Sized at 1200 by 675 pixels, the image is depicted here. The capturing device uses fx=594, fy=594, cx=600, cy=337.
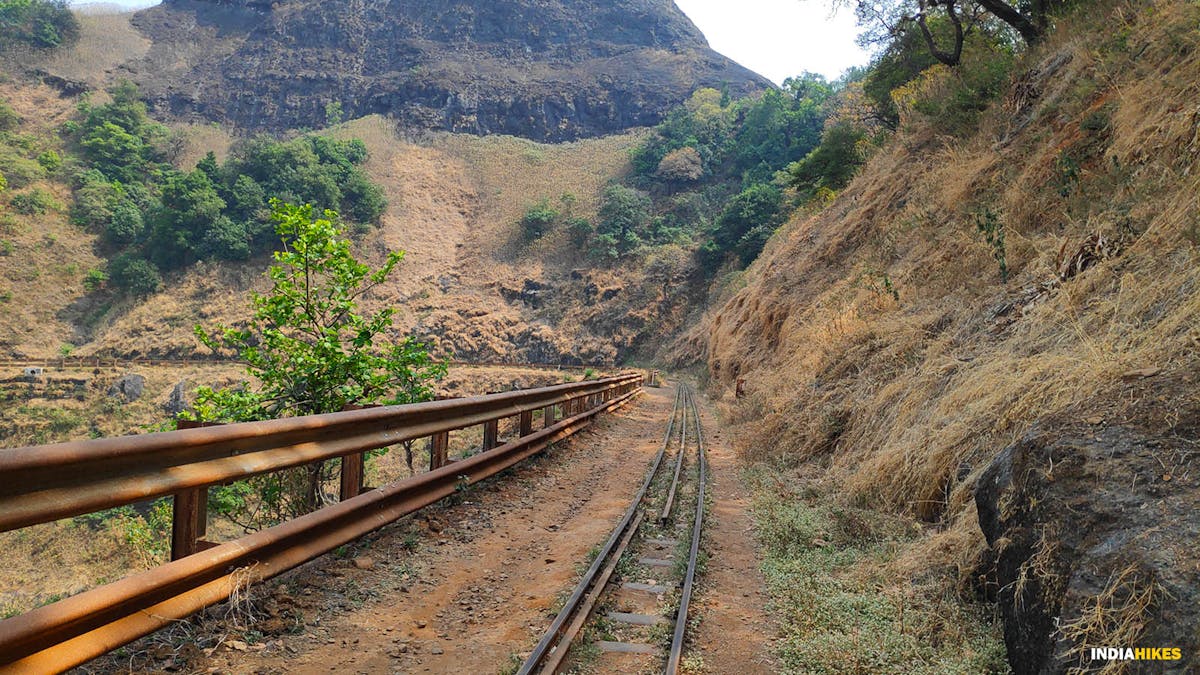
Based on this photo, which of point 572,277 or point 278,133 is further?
point 278,133

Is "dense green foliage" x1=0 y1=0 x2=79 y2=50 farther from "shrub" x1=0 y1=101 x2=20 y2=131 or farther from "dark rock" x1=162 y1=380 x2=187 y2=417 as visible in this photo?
"dark rock" x1=162 y1=380 x2=187 y2=417

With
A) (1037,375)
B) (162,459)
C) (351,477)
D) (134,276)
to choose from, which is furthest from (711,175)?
(162,459)

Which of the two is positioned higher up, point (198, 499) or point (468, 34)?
point (468, 34)

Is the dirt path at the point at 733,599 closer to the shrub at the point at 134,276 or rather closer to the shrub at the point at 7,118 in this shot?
the shrub at the point at 134,276

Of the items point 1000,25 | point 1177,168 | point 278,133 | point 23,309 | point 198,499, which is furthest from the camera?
point 278,133

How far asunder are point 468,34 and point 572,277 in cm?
7414

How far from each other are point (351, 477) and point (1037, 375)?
5921 millimetres

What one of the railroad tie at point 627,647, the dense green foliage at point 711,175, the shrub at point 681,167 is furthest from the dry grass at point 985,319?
the shrub at point 681,167

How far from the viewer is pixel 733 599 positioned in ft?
15.9

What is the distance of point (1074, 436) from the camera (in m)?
3.62

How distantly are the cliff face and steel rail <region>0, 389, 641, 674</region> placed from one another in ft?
321

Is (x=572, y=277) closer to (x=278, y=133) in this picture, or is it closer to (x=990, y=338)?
(x=990, y=338)

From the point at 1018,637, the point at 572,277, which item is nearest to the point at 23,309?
the point at 572,277

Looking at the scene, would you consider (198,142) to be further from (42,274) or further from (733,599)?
(733,599)
